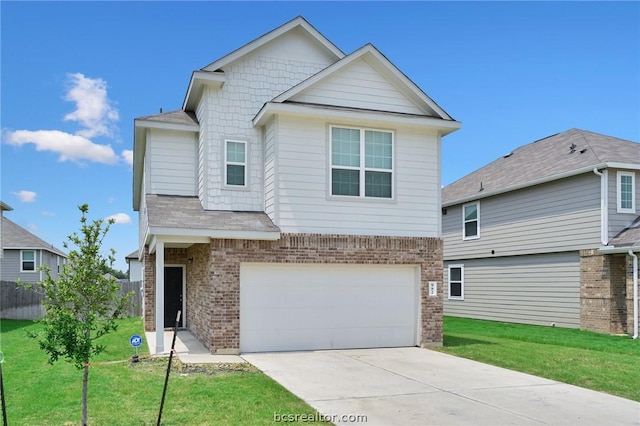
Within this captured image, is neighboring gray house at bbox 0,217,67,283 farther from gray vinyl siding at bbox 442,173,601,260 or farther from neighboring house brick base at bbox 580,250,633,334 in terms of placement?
neighboring house brick base at bbox 580,250,633,334

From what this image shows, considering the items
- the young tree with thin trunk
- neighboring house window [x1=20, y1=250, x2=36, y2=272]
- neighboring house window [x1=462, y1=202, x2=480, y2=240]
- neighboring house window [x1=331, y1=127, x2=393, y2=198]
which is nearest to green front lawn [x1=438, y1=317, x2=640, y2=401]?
neighboring house window [x1=331, y1=127, x2=393, y2=198]

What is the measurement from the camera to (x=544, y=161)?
68.8 feet

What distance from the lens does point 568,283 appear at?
61.2 ft

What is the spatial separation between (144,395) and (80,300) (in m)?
2.42

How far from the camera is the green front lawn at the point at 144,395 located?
23.2 ft

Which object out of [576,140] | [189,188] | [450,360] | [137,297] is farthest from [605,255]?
[137,297]

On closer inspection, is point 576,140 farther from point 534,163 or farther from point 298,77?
point 298,77

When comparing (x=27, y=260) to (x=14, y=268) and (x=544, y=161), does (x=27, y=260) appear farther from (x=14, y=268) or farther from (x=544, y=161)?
(x=544, y=161)

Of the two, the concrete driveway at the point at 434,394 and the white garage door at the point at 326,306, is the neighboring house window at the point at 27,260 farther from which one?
the concrete driveway at the point at 434,394

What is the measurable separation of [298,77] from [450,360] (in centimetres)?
808

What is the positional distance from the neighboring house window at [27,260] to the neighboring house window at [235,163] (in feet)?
79.5

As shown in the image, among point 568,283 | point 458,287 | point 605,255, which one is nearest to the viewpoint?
point 605,255

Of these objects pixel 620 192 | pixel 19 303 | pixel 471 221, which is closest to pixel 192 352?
pixel 620 192

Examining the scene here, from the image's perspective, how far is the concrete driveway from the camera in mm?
7203
